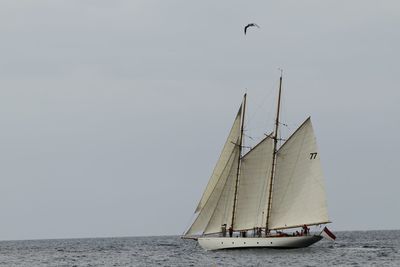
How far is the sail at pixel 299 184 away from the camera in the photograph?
84.6 m

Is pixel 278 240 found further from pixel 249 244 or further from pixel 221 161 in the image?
pixel 221 161

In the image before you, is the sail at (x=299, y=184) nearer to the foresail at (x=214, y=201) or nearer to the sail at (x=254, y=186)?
the sail at (x=254, y=186)

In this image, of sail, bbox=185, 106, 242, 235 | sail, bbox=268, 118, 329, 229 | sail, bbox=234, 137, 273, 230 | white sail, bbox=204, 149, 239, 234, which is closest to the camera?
sail, bbox=185, 106, 242, 235

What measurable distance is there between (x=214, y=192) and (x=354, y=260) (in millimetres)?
15644

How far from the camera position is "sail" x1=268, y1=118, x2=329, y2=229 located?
8456cm

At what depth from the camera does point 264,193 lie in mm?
87938

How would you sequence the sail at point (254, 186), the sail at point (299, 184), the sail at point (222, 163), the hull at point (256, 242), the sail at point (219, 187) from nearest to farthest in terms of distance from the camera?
the sail at point (222, 163), the sail at point (219, 187), the sail at point (299, 184), the hull at point (256, 242), the sail at point (254, 186)

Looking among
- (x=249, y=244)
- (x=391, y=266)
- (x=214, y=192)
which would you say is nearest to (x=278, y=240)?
(x=249, y=244)

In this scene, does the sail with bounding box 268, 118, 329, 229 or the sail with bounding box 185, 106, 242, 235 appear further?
the sail with bounding box 268, 118, 329, 229

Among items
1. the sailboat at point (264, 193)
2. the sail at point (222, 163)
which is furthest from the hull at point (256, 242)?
the sail at point (222, 163)

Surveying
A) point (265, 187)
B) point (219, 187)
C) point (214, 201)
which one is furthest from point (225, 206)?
point (265, 187)

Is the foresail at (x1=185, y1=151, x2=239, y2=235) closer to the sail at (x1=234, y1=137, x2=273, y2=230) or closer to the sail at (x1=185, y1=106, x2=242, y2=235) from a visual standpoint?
the sail at (x1=185, y1=106, x2=242, y2=235)

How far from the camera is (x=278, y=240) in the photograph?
87.9 m

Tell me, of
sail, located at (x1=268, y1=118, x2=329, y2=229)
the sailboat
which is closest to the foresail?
the sailboat
